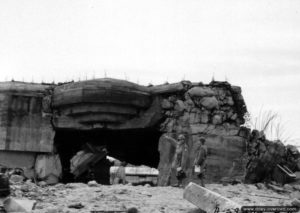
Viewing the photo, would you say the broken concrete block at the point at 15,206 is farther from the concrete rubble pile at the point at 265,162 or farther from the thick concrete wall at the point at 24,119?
the concrete rubble pile at the point at 265,162

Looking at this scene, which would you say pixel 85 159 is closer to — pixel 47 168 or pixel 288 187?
pixel 47 168

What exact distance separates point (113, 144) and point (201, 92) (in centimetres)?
403

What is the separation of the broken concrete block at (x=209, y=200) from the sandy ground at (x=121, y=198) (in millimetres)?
341

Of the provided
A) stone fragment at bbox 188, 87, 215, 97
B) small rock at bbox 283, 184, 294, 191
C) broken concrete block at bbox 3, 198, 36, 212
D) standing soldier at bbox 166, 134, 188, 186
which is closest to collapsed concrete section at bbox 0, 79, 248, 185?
stone fragment at bbox 188, 87, 215, 97

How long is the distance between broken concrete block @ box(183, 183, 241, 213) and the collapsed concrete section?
5227 mm

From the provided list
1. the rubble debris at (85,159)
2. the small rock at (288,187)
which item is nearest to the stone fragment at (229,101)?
the small rock at (288,187)

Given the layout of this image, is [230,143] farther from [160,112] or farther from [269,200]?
[269,200]

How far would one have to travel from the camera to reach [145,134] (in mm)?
16500

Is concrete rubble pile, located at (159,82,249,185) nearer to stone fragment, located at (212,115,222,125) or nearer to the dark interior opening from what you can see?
stone fragment, located at (212,115,222,125)

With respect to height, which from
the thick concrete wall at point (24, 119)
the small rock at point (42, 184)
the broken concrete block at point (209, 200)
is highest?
the thick concrete wall at point (24, 119)

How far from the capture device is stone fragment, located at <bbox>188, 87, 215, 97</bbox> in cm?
1470

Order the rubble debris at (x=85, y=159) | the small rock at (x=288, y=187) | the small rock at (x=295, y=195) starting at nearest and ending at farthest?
1. the small rock at (x=295, y=195)
2. the small rock at (x=288, y=187)
3. the rubble debris at (x=85, y=159)

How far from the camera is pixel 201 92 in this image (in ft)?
48.2

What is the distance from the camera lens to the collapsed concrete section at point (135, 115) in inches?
571
